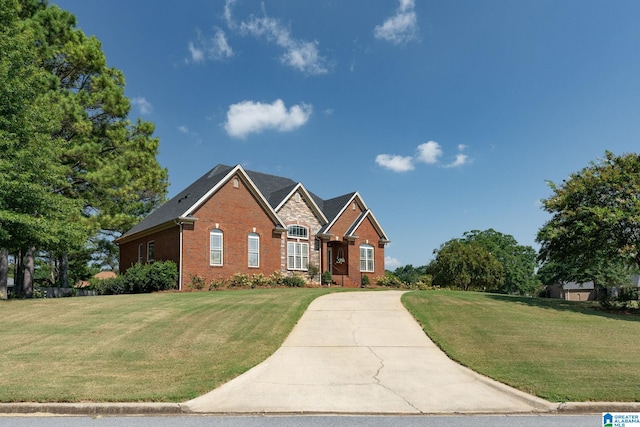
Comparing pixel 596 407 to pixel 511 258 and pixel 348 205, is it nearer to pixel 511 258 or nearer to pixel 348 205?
pixel 348 205

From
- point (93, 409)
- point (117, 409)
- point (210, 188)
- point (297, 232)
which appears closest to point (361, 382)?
point (117, 409)

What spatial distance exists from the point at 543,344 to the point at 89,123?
27.0 m

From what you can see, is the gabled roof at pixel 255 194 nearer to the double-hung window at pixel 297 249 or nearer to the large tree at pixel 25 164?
the double-hung window at pixel 297 249

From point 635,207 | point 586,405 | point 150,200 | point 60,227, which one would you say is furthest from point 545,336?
point 150,200

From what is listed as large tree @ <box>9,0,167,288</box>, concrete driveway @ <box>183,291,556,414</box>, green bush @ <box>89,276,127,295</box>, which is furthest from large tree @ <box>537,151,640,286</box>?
large tree @ <box>9,0,167,288</box>

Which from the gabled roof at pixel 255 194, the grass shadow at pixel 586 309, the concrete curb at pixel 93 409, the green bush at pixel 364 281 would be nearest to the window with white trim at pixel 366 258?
the green bush at pixel 364 281

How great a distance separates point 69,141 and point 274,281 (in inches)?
585

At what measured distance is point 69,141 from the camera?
27781mm

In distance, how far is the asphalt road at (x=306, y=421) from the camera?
22.1 ft

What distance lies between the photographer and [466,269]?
38156mm

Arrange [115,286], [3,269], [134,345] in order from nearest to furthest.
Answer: [134,345] < [3,269] < [115,286]

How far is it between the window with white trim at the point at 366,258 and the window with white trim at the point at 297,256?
16.3 feet

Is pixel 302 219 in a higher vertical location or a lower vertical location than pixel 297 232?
higher

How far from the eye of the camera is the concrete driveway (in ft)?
24.8
